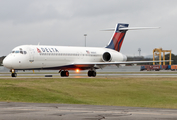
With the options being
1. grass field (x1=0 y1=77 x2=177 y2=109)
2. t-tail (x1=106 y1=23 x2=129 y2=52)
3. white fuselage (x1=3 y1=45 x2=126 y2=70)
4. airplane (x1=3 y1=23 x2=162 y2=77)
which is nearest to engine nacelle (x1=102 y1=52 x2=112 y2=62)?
airplane (x1=3 y1=23 x2=162 y2=77)

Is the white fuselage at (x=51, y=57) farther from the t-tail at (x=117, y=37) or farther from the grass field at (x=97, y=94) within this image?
the grass field at (x=97, y=94)

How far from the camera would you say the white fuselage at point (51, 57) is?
1695 inches

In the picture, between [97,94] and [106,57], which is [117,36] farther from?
[97,94]

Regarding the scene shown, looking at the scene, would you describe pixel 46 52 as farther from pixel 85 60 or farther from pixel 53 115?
pixel 53 115

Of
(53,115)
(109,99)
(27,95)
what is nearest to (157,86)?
(109,99)

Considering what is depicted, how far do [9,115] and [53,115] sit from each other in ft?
5.52

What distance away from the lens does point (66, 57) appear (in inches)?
1906

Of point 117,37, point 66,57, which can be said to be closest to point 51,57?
point 66,57

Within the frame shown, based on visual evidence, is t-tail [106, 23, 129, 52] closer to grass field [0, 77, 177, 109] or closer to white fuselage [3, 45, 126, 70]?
white fuselage [3, 45, 126, 70]

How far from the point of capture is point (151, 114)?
47.2ft

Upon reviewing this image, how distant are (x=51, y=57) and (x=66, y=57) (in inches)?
120

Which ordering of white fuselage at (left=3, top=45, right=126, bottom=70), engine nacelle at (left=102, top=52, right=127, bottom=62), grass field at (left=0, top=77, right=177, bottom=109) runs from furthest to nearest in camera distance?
engine nacelle at (left=102, top=52, right=127, bottom=62)
white fuselage at (left=3, top=45, right=126, bottom=70)
grass field at (left=0, top=77, right=177, bottom=109)

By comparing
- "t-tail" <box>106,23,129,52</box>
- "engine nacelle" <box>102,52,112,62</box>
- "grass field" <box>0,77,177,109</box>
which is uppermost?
"t-tail" <box>106,23,129,52</box>

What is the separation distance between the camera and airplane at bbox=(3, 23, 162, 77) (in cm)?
4338
